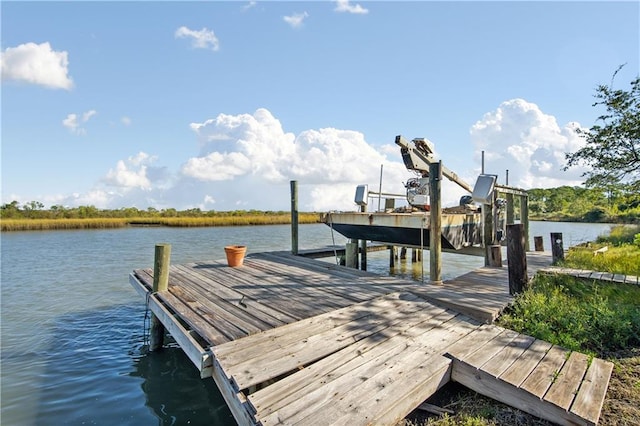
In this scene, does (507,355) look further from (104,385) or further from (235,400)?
(104,385)

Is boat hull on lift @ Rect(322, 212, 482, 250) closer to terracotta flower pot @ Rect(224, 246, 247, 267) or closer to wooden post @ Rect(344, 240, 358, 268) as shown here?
wooden post @ Rect(344, 240, 358, 268)

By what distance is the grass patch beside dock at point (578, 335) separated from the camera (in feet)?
8.21

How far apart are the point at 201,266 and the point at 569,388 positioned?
655cm

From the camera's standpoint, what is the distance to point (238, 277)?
6113mm

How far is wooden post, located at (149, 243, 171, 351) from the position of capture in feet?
16.8

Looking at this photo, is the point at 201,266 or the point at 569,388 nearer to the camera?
the point at 569,388

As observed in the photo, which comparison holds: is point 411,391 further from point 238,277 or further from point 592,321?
point 238,277

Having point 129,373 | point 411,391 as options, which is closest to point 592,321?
point 411,391

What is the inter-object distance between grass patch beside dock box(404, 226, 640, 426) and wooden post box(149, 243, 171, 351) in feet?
13.7

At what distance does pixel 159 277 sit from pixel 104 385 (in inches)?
61.9

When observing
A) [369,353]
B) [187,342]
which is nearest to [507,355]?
[369,353]

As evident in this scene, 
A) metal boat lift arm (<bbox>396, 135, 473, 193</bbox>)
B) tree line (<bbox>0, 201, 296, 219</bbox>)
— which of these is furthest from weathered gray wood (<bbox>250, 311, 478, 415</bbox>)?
tree line (<bbox>0, 201, 296, 219</bbox>)

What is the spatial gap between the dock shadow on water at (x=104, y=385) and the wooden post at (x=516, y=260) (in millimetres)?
4089

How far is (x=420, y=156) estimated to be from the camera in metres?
8.12
